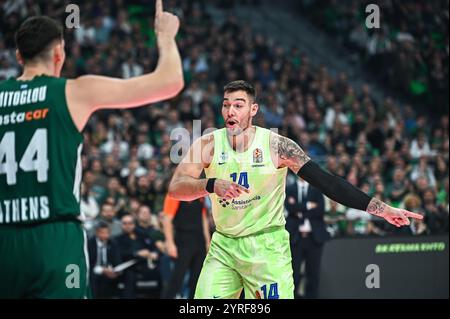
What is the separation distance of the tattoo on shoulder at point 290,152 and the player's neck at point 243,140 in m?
0.20

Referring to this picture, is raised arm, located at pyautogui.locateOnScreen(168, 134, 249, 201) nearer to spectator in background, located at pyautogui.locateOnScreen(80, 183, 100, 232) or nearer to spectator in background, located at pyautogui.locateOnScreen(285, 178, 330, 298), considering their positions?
spectator in background, located at pyautogui.locateOnScreen(285, 178, 330, 298)

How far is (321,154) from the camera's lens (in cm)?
1808

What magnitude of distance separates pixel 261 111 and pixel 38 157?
10.2 metres

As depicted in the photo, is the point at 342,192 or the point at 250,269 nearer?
the point at 342,192

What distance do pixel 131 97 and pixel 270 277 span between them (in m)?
2.69

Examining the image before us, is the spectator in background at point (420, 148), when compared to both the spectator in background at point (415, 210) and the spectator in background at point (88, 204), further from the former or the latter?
the spectator in background at point (88, 204)

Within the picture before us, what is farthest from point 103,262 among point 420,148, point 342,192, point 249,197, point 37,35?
point 420,148

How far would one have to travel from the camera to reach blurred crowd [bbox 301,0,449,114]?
2133 centimetres

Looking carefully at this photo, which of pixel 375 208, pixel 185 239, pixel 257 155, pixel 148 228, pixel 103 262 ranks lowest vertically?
pixel 103 262

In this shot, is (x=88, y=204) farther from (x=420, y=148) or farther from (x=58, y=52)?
(x=58, y=52)

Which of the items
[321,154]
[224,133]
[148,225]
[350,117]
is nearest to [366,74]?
[350,117]

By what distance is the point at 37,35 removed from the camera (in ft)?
15.9

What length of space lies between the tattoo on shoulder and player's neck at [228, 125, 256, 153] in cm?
20
